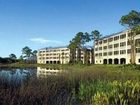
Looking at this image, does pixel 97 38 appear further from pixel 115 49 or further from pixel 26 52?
pixel 26 52

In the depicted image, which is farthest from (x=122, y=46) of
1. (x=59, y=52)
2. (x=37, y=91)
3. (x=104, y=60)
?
(x=37, y=91)

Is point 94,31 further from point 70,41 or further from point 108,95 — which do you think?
point 108,95

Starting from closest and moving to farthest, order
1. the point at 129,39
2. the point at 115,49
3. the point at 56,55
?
the point at 129,39 → the point at 115,49 → the point at 56,55

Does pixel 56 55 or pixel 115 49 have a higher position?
pixel 56 55

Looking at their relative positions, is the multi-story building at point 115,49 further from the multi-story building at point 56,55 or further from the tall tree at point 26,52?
the tall tree at point 26,52

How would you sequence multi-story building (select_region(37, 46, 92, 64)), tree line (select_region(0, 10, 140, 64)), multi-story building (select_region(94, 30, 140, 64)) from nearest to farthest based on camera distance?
tree line (select_region(0, 10, 140, 64)), multi-story building (select_region(94, 30, 140, 64)), multi-story building (select_region(37, 46, 92, 64))

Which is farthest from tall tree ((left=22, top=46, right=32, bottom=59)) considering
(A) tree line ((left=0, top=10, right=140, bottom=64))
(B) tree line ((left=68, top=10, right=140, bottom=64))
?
(B) tree line ((left=68, top=10, right=140, bottom=64))

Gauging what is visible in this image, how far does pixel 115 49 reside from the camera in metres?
111

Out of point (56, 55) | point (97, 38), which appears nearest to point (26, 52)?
point (56, 55)

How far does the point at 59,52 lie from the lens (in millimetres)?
181125

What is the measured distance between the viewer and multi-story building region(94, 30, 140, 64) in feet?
318

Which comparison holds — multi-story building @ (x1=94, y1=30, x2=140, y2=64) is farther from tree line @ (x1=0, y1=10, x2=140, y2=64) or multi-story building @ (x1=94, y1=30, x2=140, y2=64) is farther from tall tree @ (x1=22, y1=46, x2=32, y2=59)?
tall tree @ (x1=22, y1=46, x2=32, y2=59)

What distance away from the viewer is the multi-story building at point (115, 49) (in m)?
96.9

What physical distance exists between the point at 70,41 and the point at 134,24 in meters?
64.1
